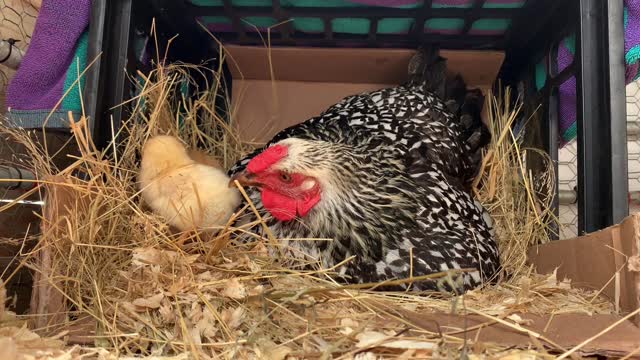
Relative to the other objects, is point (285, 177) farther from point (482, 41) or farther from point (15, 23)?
point (15, 23)

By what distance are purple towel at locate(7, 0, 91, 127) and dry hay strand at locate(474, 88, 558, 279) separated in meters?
1.36

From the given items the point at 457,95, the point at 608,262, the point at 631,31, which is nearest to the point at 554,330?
the point at 608,262

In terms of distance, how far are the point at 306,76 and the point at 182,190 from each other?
2.98 ft

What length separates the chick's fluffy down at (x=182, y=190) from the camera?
47.8 inches

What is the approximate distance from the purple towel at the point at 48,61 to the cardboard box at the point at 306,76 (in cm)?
57

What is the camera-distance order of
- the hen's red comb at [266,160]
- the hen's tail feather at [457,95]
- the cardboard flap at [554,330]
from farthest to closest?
the hen's tail feather at [457,95] < the hen's red comb at [266,160] < the cardboard flap at [554,330]

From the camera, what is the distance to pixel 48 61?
1394mm

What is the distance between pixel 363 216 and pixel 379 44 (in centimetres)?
87

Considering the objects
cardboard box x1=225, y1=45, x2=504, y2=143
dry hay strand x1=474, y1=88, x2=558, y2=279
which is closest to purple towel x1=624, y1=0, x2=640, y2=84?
dry hay strand x1=474, y1=88, x2=558, y2=279

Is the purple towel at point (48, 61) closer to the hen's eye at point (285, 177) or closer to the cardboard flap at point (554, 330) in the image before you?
the hen's eye at point (285, 177)

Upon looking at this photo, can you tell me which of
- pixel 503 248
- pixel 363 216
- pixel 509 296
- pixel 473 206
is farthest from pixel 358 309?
pixel 503 248

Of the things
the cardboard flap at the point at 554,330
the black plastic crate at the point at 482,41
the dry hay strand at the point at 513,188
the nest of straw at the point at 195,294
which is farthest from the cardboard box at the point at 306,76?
the cardboard flap at the point at 554,330

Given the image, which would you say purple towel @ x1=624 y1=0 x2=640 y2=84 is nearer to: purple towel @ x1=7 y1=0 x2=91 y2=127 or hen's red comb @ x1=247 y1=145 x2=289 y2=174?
hen's red comb @ x1=247 y1=145 x2=289 y2=174

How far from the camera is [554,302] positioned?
43.2 inches
